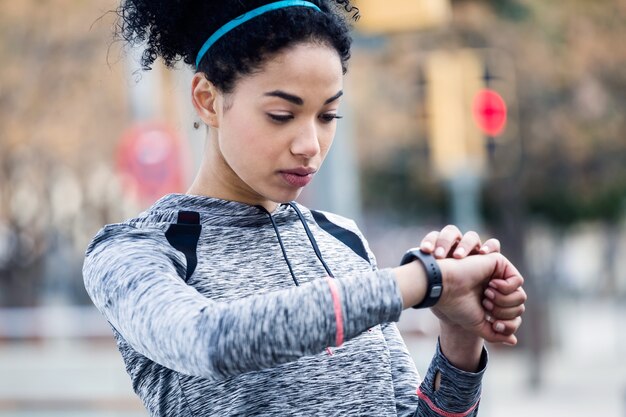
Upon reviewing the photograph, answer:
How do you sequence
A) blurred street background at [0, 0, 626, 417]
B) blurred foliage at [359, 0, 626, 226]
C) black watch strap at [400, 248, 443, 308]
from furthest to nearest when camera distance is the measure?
blurred foliage at [359, 0, 626, 226], blurred street background at [0, 0, 626, 417], black watch strap at [400, 248, 443, 308]

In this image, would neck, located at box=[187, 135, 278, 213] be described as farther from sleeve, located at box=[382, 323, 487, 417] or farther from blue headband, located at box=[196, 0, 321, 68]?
sleeve, located at box=[382, 323, 487, 417]

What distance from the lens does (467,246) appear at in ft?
5.91

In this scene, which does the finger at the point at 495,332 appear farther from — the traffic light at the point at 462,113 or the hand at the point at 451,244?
the traffic light at the point at 462,113

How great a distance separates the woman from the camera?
160 cm

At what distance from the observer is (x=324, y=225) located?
213 centimetres

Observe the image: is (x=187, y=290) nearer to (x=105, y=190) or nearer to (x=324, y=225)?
(x=324, y=225)

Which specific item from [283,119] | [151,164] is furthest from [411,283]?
[151,164]

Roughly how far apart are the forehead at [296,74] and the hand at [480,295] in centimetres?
36

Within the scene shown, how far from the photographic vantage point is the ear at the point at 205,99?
6.32 feet

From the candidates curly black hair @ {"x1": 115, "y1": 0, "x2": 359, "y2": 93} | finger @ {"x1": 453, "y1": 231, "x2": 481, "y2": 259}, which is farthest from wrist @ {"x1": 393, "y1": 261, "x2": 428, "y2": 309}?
curly black hair @ {"x1": 115, "y1": 0, "x2": 359, "y2": 93}

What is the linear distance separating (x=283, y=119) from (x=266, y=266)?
266 millimetres

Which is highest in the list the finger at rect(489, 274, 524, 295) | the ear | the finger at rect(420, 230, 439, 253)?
the ear

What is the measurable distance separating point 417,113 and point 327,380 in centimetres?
953

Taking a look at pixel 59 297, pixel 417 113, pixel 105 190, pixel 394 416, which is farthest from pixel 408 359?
pixel 59 297
